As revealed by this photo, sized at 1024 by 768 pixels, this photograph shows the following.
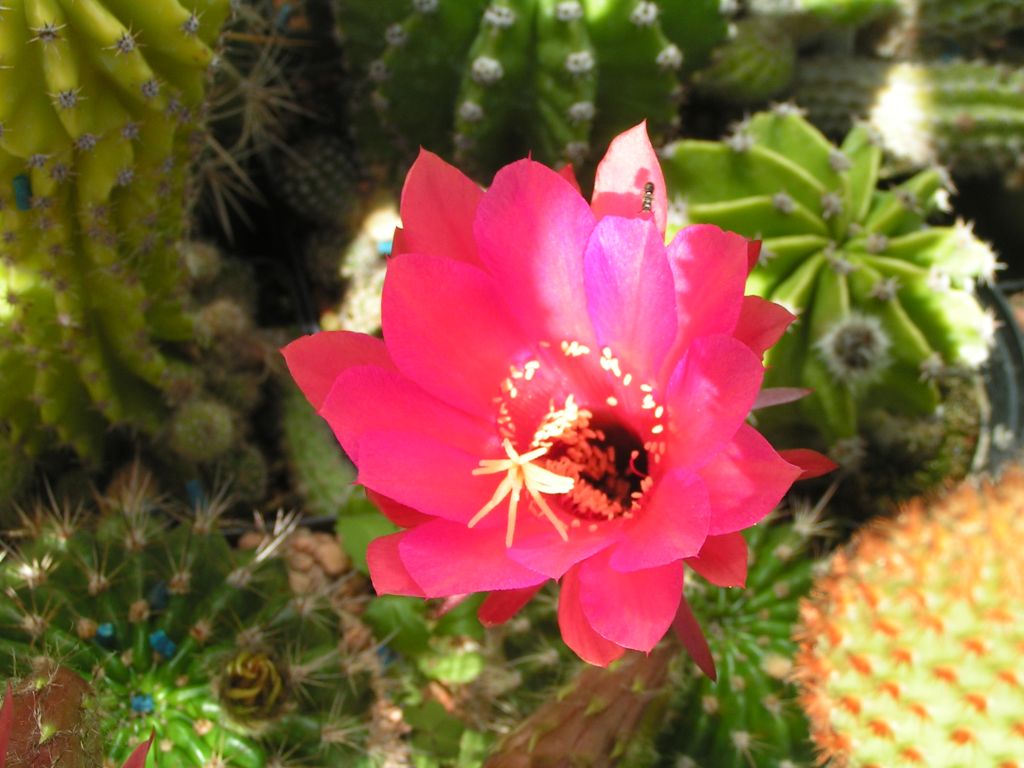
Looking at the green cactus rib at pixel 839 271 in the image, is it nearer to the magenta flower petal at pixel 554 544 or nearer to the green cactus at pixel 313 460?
the magenta flower petal at pixel 554 544

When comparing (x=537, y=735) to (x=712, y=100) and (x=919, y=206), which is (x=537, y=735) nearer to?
(x=919, y=206)

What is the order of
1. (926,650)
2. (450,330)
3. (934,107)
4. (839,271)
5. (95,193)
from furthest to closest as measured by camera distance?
1. (934,107)
2. (839,271)
3. (95,193)
4. (926,650)
5. (450,330)

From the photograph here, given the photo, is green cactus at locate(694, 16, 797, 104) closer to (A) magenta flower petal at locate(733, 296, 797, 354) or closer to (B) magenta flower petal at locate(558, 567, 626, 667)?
(A) magenta flower petal at locate(733, 296, 797, 354)

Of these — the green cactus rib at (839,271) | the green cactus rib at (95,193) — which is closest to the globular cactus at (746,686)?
the green cactus rib at (839,271)

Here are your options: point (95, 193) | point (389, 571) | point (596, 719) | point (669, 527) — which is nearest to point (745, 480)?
point (669, 527)

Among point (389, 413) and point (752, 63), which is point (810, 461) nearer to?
point (389, 413)

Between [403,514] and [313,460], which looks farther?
[313,460]

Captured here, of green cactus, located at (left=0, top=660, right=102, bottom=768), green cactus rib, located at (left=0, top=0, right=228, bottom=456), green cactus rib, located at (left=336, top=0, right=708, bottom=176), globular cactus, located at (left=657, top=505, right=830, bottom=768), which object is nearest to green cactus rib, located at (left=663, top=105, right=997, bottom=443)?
green cactus rib, located at (left=336, top=0, right=708, bottom=176)
